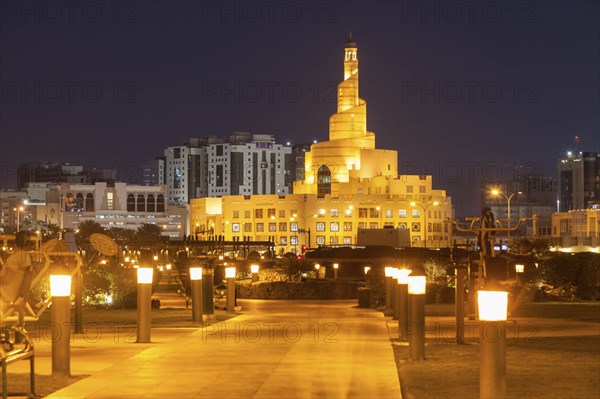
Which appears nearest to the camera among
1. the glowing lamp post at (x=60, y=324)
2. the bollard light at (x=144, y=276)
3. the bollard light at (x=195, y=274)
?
the glowing lamp post at (x=60, y=324)

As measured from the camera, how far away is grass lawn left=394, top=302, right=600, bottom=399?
16.4 m

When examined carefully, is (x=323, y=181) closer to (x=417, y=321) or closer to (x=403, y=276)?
(x=403, y=276)

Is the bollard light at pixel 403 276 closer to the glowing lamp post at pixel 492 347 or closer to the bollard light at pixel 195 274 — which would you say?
the bollard light at pixel 195 274

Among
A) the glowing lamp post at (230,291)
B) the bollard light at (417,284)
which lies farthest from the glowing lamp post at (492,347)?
the glowing lamp post at (230,291)

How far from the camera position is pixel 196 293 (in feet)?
Answer: 101

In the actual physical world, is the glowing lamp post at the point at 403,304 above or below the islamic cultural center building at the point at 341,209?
below

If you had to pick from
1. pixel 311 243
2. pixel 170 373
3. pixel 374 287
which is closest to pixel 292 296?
pixel 374 287

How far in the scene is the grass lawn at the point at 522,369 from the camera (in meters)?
16.4

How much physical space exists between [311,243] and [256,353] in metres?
147

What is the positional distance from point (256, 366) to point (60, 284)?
3.82 m

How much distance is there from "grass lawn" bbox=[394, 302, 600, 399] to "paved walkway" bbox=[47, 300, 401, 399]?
0.49m

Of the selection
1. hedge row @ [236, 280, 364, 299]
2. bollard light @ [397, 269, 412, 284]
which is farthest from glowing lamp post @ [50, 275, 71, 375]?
hedge row @ [236, 280, 364, 299]

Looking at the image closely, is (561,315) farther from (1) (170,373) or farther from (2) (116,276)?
(1) (170,373)

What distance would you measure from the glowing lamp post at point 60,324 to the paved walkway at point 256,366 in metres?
0.53
